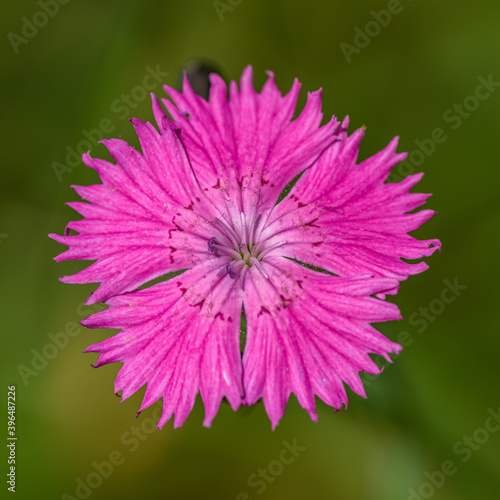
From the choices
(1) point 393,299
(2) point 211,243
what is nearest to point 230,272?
(2) point 211,243

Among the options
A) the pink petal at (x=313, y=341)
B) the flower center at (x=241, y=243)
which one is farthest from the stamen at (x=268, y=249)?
the pink petal at (x=313, y=341)

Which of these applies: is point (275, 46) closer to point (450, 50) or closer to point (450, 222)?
point (450, 50)

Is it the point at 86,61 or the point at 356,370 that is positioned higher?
the point at 86,61

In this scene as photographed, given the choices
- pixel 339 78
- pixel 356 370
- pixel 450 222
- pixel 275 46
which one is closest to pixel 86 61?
pixel 275 46

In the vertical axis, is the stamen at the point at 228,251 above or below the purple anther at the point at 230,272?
above

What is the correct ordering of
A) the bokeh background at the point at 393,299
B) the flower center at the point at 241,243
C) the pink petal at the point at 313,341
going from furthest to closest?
1. the bokeh background at the point at 393,299
2. the flower center at the point at 241,243
3. the pink petal at the point at 313,341

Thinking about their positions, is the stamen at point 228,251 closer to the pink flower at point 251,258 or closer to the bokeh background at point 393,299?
the pink flower at point 251,258

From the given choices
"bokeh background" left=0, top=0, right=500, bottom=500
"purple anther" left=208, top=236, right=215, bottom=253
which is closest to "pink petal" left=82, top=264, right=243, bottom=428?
"purple anther" left=208, top=236, right=215, bottom=253
